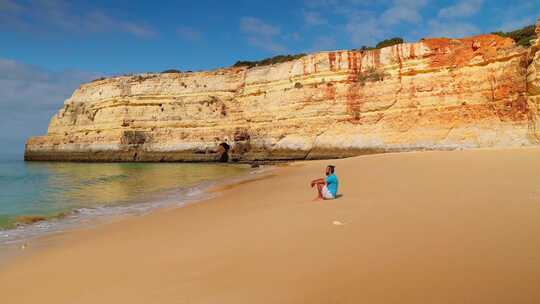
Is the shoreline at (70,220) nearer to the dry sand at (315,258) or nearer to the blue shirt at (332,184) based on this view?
the dry sand at (315,258)

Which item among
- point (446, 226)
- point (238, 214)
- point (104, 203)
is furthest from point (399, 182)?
point (104, 203)

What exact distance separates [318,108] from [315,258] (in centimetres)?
2782

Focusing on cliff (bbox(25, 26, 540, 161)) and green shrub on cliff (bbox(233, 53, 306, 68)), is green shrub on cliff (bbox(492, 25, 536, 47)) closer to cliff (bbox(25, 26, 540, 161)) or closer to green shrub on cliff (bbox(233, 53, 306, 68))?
cliff (bbox(25, 26, 540, 161))

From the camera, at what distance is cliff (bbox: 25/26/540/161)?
22.6 m

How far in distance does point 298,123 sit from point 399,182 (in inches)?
894

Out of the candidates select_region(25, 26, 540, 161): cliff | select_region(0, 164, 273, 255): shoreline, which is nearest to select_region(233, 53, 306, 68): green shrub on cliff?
select_region(25, 26, 540, 161): cliff

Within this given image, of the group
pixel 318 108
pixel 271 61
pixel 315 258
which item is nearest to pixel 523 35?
pixel 318 108

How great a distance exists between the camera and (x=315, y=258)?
3418 millimetres

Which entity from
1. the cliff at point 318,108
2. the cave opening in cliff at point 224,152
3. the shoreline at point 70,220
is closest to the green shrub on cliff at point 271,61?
the cliff at point 318,108

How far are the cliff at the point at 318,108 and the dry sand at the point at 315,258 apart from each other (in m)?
19.1

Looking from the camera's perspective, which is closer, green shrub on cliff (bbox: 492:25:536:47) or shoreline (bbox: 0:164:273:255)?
shoreline (bbox: 0:164:273:255)

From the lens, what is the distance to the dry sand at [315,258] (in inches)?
104

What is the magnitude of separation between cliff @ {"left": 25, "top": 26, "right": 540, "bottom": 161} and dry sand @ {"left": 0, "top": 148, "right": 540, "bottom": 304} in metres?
19.1

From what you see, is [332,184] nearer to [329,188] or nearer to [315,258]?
[329,188]
